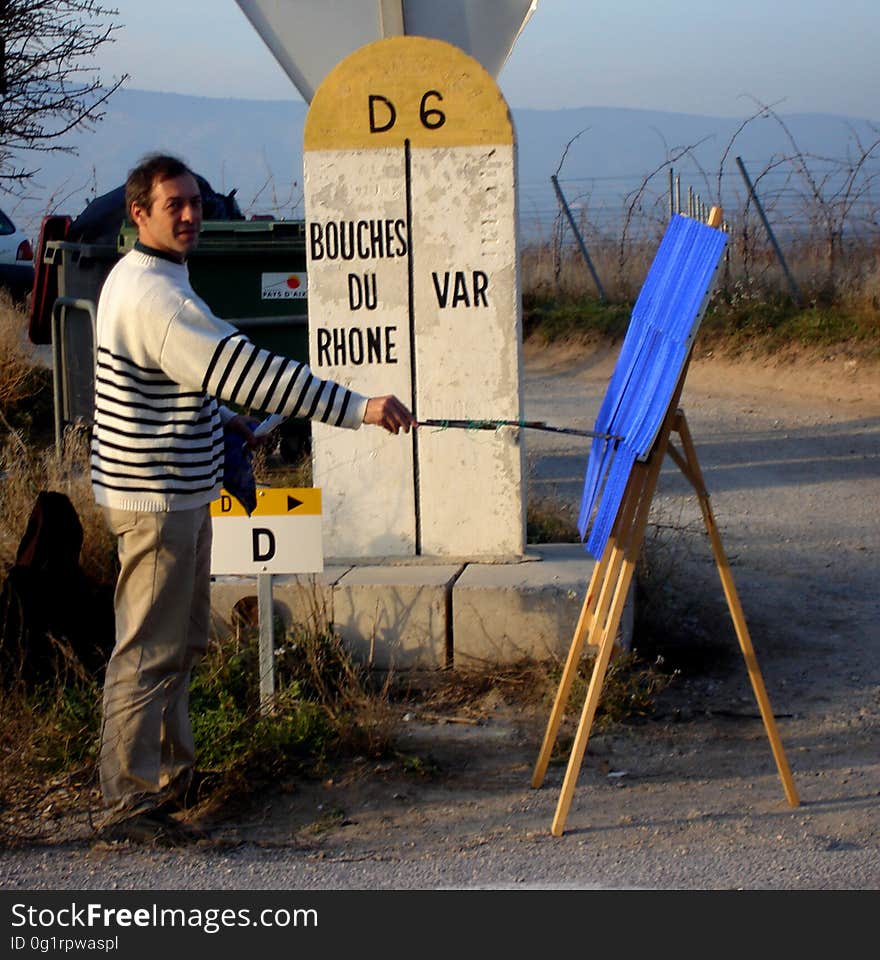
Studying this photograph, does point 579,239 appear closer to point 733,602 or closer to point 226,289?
point 226,289

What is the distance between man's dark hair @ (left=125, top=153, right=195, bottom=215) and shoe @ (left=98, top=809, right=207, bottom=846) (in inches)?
73.9

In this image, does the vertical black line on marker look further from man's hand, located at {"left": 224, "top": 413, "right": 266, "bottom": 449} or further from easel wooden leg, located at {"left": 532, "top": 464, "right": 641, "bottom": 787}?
man's hand, located at {"left": 224, "top": 413, "right": 266, "bottom": 449}

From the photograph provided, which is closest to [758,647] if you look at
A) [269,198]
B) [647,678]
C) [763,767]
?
[647,678]

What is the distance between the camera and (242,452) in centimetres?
463

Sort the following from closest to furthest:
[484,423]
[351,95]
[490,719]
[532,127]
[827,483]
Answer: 1. [484,423]
2. [490,719]
3. [351,95]
4. [827,483]
5. [532,127]

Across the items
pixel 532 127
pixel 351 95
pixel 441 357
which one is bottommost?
pixel 441 357

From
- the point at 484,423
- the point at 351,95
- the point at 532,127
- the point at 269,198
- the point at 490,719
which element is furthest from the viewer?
the point at 532,127

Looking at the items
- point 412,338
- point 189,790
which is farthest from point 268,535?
point 412,338

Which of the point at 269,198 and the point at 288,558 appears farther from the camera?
the point at 269,198

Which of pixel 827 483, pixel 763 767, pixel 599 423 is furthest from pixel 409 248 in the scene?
pixel 827 483

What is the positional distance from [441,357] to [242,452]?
1.69 metres

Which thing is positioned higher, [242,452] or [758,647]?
[242,452]

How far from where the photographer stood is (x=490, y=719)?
547 cm

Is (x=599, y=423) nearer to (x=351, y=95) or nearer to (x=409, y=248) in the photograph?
(x=409, y=248)
